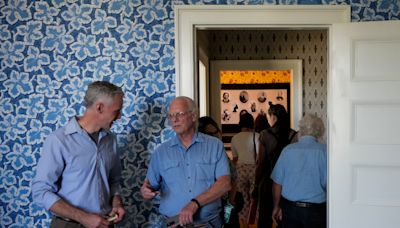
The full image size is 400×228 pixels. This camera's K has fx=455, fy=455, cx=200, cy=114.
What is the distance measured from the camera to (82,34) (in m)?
2.90

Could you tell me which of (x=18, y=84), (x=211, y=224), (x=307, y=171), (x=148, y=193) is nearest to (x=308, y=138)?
(x=307, y=171)

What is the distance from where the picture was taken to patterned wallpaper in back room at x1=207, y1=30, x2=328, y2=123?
5852 mm

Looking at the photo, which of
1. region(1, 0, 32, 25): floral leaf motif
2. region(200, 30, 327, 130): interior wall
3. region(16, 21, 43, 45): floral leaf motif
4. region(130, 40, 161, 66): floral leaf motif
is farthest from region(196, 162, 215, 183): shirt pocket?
region(200, 30, 327, 130): interior wall

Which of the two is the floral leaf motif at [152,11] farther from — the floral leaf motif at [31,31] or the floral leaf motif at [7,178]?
the floral leaf motif at [7,178]

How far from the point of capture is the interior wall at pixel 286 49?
585 centimetres

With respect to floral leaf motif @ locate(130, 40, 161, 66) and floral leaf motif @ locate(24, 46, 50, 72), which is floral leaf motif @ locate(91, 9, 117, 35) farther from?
floral leaf motif @ locate(24, 46, 50, 72)

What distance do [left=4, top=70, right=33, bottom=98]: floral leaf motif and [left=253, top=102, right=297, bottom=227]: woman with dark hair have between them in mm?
1910

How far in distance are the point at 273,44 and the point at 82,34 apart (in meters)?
3.47

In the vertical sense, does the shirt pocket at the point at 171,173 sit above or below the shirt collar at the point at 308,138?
below

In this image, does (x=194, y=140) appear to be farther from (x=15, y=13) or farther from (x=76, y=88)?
(x=15, y=13)

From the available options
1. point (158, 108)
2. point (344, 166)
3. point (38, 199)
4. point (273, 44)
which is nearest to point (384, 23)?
point (344, 166)

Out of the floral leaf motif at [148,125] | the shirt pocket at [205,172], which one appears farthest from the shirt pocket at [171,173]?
the floral leaf motif at [148,125]

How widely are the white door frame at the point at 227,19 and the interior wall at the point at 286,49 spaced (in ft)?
9.75

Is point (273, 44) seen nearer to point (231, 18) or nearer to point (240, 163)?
point (240, 163)
